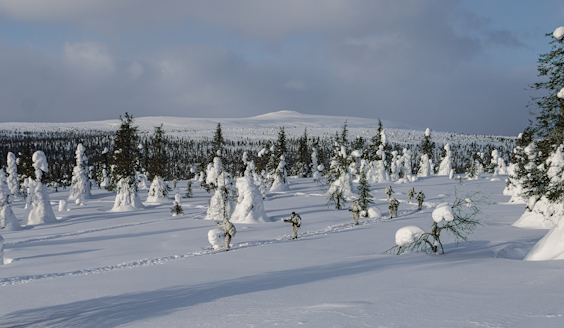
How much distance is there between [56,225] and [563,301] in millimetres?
33679

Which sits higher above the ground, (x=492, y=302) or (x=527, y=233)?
(x=492, y=302)

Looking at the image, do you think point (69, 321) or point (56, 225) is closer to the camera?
point (69, 321)

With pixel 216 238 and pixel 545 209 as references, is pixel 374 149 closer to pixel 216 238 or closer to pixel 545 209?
pixel 545 209

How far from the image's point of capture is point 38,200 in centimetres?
3003

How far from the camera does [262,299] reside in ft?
21.8

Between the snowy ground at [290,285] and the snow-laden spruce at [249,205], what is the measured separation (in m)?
7.32

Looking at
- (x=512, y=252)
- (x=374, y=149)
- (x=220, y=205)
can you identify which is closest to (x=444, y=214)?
(x=512, y=252)

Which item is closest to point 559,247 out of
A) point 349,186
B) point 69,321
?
point 69,321

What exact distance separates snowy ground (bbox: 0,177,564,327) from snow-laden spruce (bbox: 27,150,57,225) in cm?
1317

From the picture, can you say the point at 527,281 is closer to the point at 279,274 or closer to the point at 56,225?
the point at 279,274

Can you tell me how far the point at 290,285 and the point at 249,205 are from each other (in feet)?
60.6

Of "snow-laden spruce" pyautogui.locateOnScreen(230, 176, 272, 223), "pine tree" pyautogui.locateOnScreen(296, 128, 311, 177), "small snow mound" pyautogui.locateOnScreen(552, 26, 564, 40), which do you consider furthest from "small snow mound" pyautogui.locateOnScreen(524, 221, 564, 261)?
"pine tree" pyautogui.locateOnScreen(296, 128, 311, 177)

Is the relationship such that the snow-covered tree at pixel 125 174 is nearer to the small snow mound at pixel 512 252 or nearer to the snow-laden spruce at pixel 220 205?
the snow-laden spruce at pixel 220 205

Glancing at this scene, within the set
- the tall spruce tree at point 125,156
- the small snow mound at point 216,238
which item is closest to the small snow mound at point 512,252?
the small snow mound at point 216,238
